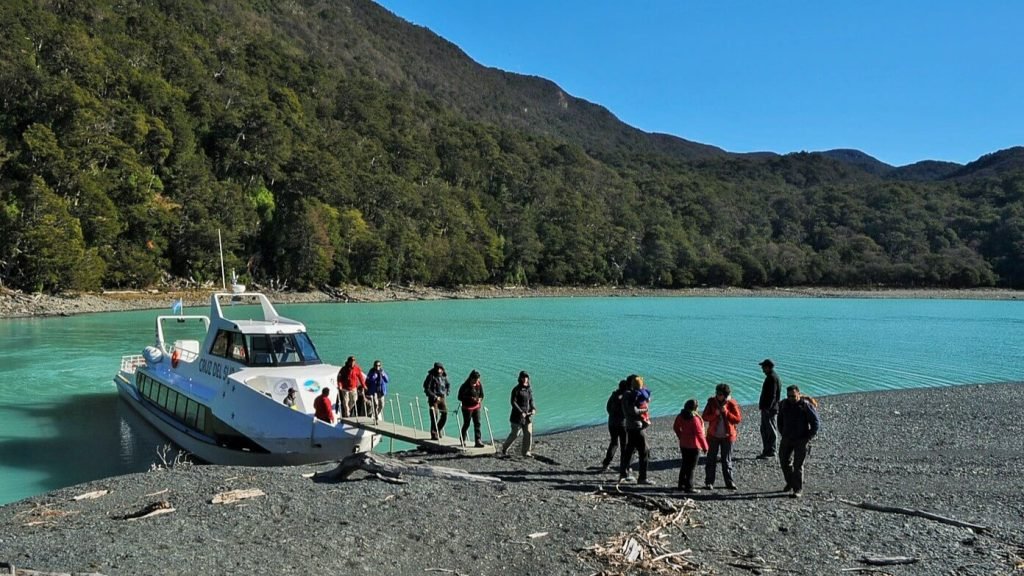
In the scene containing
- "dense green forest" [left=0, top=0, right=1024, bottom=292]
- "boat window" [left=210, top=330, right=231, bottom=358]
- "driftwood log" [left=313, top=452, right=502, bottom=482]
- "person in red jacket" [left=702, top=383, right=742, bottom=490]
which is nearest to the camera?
"person in red jacket" [left=702, top=383, right=742, bottom=490]

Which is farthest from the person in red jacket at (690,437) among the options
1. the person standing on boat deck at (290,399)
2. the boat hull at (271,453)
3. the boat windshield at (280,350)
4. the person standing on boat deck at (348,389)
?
the boat windshield at (280,350)

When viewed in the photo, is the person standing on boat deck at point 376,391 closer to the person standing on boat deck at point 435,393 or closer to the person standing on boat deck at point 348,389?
the person standing on boat deck at point 348,389

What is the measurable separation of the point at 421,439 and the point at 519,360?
20.4 metres

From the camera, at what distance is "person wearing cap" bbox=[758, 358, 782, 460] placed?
40.7ft

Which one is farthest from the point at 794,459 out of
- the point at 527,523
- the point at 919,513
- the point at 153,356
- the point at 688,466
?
the point at 153,356

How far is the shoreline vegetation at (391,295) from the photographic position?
5906 centimetres

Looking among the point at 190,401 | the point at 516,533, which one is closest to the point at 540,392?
the point at 190,401

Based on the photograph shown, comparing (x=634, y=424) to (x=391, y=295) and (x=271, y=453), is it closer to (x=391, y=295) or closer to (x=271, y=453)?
(x=271, y=453)

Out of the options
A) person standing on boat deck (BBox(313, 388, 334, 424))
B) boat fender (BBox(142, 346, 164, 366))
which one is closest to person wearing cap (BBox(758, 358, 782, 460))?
person standing on boat deck (BBox(313, 388, 334, 424))

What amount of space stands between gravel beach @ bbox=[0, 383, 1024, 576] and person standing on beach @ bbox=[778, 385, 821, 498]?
366 millimetres

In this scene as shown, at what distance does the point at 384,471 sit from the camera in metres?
11.0

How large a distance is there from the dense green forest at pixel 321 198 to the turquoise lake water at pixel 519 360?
70.0ft

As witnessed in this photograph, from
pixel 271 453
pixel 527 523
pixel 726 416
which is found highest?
pixel 726 416

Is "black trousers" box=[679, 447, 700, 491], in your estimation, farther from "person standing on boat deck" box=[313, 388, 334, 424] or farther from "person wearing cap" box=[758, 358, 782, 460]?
"person standing on boat deck" box=[313, 388, 334, 424]
